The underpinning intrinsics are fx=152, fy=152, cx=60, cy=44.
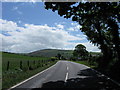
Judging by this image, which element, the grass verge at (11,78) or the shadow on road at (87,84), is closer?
the shadow on road at (87,84)

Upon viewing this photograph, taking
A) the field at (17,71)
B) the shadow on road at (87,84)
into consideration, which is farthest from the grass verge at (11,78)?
the shadow on road at (87,84)

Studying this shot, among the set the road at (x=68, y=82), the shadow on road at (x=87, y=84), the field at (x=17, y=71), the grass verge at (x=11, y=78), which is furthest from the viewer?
the field at (x=17, y=71)

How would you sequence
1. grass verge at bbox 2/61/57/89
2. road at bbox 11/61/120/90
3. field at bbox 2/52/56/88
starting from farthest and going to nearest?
field at bbox 2/52/56/88
grass verge at bbox 2/61/57/89
road at bbox 11/61/120/90

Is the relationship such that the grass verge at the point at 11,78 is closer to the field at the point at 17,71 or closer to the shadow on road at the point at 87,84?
the field at the point at 17,71

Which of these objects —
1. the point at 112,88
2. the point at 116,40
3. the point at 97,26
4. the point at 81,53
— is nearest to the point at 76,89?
the point at 112,88

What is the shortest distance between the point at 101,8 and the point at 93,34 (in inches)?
795

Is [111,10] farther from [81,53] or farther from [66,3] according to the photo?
[81,53]

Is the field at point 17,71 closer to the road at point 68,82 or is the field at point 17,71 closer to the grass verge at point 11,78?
the grass verge at point 11,78

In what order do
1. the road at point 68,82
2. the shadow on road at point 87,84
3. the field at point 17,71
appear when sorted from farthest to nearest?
1. the field at point 17,71
2. the road at point 68,82
3. the shadow on road at point 87,84

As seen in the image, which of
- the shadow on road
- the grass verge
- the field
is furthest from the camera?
the field

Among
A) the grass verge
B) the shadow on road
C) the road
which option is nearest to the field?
the grass verge

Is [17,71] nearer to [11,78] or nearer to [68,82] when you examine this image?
[11,78]

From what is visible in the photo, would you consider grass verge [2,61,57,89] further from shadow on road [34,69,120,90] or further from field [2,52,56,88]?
shadow on road [34,69,120,90]

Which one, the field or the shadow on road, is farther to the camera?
the field
